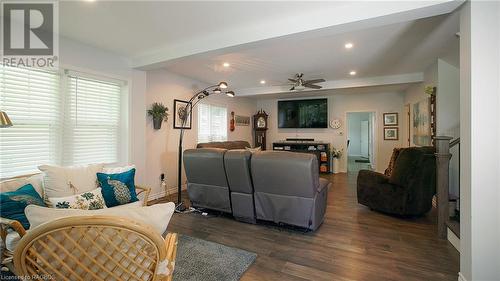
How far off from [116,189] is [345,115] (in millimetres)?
6341

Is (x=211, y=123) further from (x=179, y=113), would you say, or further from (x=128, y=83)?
(x=128, y=83)

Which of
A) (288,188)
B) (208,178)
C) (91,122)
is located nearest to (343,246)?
(288,188)

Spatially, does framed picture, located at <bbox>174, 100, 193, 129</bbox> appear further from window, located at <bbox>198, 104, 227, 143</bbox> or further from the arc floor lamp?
window, located at <bbox>198, 104, 227, 143</bbox>

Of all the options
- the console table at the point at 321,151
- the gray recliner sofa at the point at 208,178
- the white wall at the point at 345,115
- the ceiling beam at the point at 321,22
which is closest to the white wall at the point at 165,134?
the gray recliner sofa at the point at 208,178

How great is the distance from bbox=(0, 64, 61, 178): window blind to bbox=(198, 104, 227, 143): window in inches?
115

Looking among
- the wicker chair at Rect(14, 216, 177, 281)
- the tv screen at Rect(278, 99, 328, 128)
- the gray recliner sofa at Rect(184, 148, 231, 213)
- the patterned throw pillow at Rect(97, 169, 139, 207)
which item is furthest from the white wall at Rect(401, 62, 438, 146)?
the patterned throw pillow at Rect(97, 169, 139, 207)

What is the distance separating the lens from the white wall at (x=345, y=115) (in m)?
6.31

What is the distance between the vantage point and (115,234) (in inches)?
36.3

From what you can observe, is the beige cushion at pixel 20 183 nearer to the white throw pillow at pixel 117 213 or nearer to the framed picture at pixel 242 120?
the white throw pillow at pixel 117 213

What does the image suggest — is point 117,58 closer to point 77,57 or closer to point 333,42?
point 77,57

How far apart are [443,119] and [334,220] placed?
2.41 metres

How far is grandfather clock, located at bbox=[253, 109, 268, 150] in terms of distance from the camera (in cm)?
775

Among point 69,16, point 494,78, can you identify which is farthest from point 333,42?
point 69,16

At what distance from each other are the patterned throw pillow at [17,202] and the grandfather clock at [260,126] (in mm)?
6222
